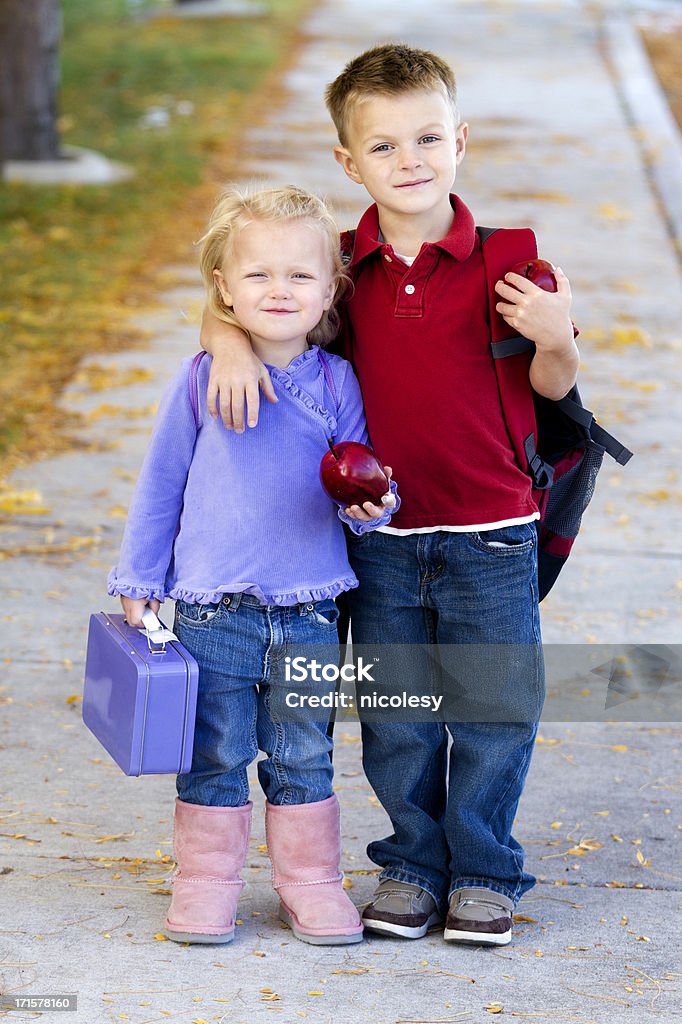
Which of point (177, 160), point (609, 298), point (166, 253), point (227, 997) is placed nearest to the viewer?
point (227, 997)

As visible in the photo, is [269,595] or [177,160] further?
[177,160]

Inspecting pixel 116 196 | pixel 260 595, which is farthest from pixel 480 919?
pixel 116 196

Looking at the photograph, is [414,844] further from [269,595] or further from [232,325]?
[232,325]

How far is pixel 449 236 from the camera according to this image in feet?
9.69

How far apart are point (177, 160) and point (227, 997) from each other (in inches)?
375

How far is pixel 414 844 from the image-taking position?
3.13 meters

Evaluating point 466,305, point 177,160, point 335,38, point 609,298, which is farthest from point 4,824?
point 335,38

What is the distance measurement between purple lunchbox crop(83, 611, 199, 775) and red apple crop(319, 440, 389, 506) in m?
0.43

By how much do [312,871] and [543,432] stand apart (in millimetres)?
1010

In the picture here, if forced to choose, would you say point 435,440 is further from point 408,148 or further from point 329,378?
point 408,148

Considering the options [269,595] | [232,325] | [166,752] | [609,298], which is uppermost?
[609,298]

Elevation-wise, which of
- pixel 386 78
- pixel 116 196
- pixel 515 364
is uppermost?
pixel 116 196

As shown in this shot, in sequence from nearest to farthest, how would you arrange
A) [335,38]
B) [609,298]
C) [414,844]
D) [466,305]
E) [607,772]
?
[466,305], [414,844], [607,772], [609,298], [335,38]

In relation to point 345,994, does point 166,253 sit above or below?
above
